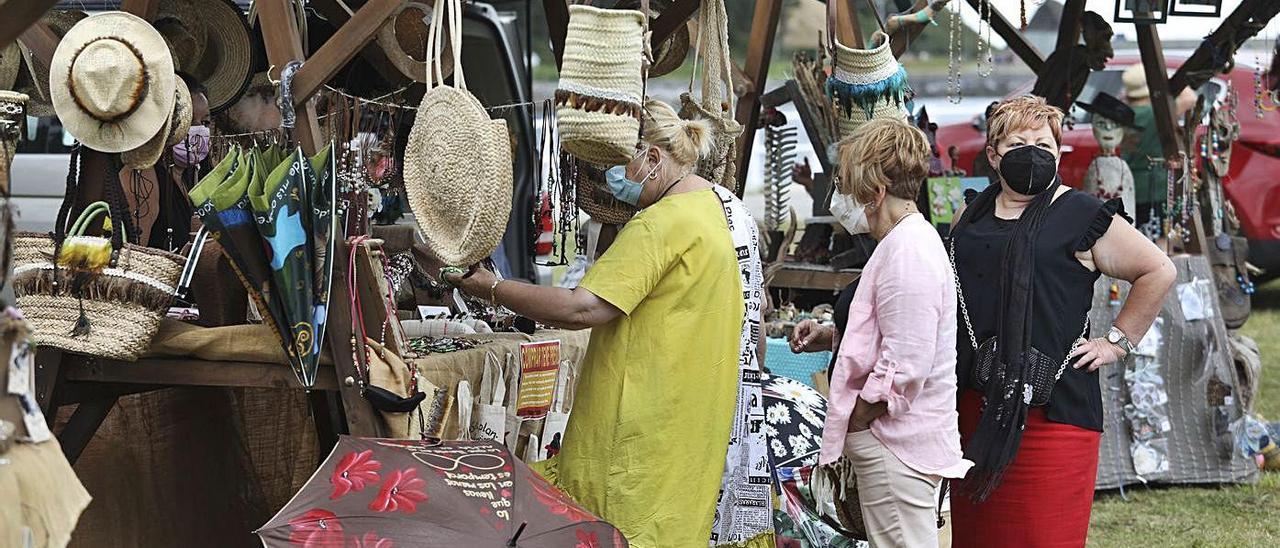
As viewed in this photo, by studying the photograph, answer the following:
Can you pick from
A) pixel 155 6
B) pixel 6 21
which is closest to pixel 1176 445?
pixel 155 6

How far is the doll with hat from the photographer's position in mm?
6307

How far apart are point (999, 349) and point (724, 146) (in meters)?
1.19

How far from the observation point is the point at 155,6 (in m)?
3.23

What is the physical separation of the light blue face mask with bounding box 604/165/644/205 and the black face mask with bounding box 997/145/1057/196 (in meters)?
0.91

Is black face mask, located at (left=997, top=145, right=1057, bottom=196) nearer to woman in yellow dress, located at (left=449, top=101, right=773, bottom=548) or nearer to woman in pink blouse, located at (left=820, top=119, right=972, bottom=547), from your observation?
woman in pink blouse, located at (left=820, top=119, right=972, bottom=547)

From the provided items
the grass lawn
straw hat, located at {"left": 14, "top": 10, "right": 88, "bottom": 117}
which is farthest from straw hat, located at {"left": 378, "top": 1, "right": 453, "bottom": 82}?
the grass lawn

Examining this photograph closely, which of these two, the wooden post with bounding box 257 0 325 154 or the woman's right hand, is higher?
the wooden post with bounding box 257 0 325 154

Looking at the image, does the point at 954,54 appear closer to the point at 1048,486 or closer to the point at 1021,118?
the point at 1021,118

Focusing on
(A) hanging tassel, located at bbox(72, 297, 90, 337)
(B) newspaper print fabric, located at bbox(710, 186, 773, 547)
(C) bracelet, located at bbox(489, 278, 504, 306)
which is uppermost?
(C) bracelet, located at bbox(489, 278, 504, 306)

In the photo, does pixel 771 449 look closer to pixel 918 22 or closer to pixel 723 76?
pixel 723 76

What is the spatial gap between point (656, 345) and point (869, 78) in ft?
4.42

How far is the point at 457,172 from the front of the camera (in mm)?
2926

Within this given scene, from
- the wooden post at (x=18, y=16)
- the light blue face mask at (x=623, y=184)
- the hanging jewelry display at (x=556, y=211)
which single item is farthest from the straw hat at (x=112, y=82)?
the hanging jewelry display at (x=556, y=211)

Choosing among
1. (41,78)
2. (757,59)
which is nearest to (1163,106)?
(757,59)
